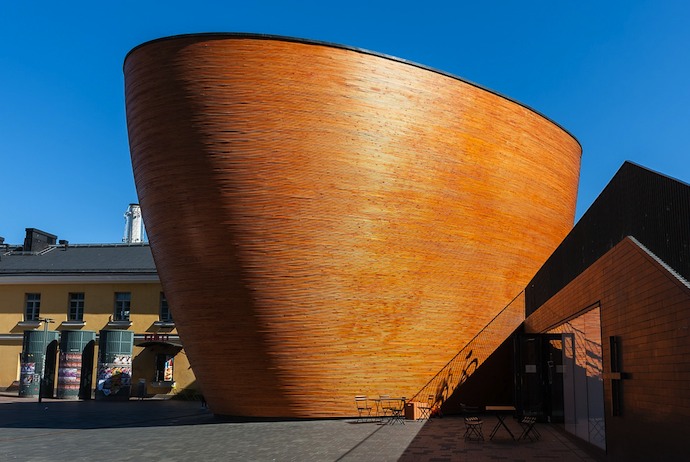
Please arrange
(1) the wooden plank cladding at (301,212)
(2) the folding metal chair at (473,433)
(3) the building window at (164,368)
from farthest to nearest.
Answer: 1. (3) the building window at (164,368)
2. (1) the wooden plank cladding at (301,212)
3. (2) the folding metal chair at (473,433)

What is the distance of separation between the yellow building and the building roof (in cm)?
5

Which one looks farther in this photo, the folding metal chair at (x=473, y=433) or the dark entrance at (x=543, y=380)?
the dark entrance at (x=543, y=380)

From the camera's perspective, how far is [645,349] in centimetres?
717

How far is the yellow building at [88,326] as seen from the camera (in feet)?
99.6

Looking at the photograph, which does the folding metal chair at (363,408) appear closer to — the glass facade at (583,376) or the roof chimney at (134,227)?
the glass facade at (583,376)

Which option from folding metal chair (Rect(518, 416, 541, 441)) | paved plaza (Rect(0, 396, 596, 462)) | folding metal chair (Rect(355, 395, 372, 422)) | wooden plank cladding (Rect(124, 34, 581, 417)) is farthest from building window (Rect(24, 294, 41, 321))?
folding metal chair (Rect(518, 416, 541, 441))

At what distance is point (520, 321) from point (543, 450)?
8899 mm

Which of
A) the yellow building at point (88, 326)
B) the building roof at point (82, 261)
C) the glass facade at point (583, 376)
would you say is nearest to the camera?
the glass facade at point (583, 376)

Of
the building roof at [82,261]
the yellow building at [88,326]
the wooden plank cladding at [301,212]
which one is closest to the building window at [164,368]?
the yellow building at [88,326]

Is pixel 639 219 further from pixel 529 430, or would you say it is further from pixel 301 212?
pixel 301 212

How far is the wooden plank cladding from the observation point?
1736 centimetres

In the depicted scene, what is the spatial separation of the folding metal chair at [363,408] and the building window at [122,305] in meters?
18.5

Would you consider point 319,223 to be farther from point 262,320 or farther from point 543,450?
point 543,450

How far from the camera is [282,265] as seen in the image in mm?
17391
